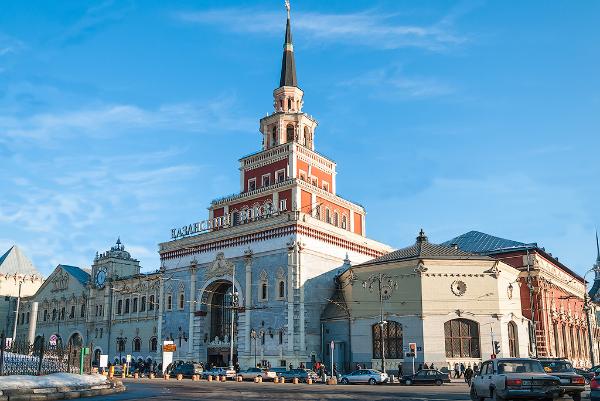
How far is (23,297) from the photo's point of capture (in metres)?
95.4

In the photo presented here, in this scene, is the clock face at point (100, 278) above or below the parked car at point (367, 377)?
above

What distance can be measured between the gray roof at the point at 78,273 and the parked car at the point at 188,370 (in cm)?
3495

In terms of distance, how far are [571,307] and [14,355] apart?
62.8m

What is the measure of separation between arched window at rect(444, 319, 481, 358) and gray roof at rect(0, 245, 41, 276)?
2911 inches

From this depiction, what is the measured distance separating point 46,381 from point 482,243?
54.2m

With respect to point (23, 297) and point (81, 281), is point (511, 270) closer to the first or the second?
point (81, 281)

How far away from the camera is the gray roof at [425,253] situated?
173 feet

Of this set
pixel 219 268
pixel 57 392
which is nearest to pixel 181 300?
pixel 219 268

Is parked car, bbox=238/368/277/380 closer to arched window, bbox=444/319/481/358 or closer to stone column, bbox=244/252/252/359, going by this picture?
stone column, bbox=244/252/252/359

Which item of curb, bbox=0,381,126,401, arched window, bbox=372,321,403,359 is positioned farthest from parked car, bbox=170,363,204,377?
curb, bbox=0,381,126,401

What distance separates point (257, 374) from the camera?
49.0m

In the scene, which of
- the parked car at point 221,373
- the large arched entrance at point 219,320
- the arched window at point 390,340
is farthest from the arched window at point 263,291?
the arched window at point 390,340

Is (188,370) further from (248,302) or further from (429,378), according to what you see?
(429,378)

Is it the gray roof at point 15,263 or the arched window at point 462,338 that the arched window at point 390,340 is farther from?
the gray roof at point 15,263
